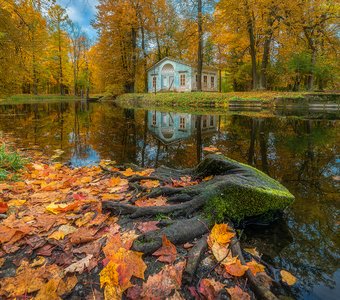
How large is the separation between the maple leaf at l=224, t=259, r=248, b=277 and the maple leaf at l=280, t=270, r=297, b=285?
434 mm

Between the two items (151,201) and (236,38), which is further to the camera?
(236,38)

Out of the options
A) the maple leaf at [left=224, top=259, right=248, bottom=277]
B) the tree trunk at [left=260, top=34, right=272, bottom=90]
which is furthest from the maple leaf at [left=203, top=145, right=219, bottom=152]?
the tree trunk at [left=260, top=34, right=272, bottom=90]

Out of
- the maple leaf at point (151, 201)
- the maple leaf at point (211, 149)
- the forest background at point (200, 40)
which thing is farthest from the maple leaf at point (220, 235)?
the forest background at point (200, 40)

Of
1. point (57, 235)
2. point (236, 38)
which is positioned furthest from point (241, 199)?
point (236, 38)

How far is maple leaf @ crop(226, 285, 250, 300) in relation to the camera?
181cm

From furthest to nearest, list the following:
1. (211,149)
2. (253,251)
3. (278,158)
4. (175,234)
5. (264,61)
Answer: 1. (264,61)
2. (211,149)
3. (278,158)
4. (253,251)
5. (175,234)

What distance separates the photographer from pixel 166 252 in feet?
7.14

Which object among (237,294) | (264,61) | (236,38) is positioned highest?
(236,38)

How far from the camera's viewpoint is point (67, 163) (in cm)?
576

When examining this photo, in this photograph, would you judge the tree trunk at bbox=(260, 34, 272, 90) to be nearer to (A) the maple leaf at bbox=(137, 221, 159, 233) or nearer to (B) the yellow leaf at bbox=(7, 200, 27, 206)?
(A) the maple leaf at bbox=(137, 221, 159, 233)

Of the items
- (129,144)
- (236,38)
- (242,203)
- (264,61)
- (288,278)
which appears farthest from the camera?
(236,38)

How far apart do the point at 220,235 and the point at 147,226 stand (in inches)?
28.7

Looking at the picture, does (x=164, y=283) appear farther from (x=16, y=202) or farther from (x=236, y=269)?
(x=16, y=202)

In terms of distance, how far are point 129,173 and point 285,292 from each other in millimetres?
2977
